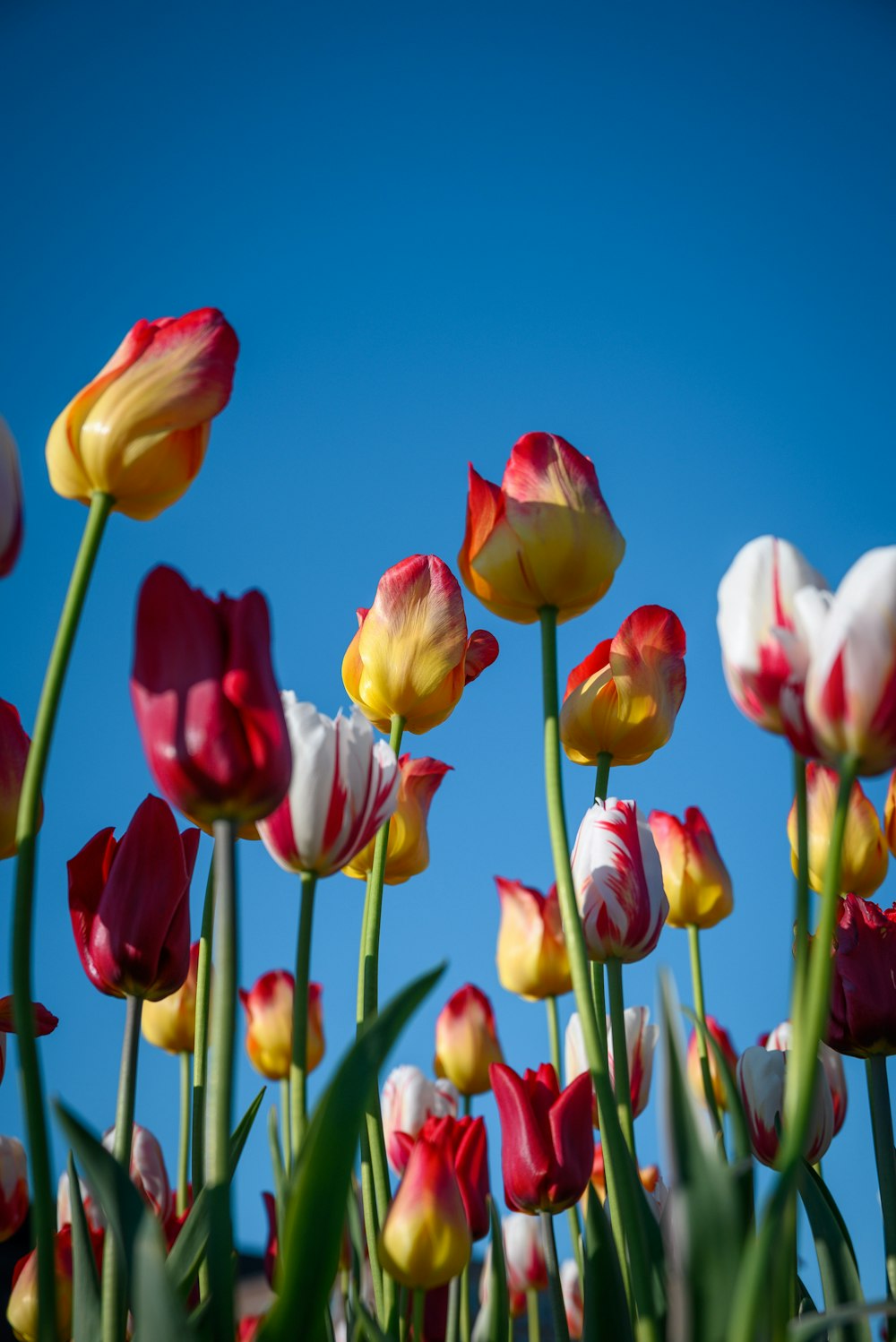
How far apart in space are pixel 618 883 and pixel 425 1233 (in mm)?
264

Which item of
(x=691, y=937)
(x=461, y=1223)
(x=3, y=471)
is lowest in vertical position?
(x=461, y=1223)

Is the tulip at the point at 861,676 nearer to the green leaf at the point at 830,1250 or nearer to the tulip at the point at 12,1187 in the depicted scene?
the green leaf at the point at 830,1250

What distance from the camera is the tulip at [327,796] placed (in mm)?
625

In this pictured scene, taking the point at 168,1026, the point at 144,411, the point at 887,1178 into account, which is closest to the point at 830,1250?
the point at 887,1178

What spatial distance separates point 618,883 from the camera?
2.70ft

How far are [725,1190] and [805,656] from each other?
0.22 meters

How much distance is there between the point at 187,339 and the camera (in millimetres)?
611

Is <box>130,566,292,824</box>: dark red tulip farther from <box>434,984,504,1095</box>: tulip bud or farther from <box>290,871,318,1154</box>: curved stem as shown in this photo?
<box>434,984,504,1095</box>: tulip bud

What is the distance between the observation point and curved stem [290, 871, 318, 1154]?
58 cm

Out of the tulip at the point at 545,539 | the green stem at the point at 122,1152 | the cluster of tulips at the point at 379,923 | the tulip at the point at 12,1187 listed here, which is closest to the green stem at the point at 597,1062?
the cluster of tulips at the point at 379,923

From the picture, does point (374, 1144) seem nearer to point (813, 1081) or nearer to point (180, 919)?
point (180, 919)

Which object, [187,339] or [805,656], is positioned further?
[187,339]

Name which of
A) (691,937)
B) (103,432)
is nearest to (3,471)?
(103,432)

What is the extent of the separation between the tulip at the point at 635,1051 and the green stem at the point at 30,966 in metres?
0.67
